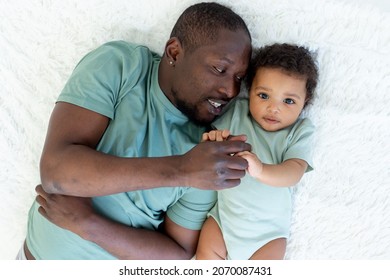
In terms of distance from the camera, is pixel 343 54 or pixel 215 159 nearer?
pixel 215 159

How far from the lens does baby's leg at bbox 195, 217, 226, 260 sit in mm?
1145

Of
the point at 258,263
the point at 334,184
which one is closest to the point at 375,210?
the point at 334,184

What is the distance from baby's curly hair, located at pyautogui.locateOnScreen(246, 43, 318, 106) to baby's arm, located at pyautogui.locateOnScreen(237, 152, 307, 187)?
0.19 m

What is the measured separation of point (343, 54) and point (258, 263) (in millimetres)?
575

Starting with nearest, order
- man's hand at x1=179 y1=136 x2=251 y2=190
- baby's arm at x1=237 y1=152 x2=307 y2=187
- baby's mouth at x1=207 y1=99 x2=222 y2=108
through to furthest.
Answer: man's hand at x1=179 y1=136 x2=251 y2=190
baby's arm at x1=237 y1=152 x2=307 y2=187
baby's mouth at x1=207 y1=99 x2=222 y2=108

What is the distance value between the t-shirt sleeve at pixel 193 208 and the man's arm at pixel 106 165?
0.25m

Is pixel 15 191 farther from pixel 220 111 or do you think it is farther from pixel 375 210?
pixel 375 210

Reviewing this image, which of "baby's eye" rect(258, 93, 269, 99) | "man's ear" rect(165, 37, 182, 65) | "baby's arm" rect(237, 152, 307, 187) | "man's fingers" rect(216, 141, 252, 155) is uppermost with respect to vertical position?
"man's ear" rect(165, 37, 182, 65)

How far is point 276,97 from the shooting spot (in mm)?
1062

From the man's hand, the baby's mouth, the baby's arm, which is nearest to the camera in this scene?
the man's hand

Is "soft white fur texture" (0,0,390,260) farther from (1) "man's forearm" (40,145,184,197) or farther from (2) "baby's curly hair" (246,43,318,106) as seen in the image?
(1) "man's forearm" (40,145,184,197)

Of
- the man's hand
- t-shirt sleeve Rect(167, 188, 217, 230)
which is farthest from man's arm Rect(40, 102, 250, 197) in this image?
t-shirt sleeve Rect(167, 188, 217, 230)

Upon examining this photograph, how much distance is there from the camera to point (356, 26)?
1.07 meters

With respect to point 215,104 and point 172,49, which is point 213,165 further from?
point 172,49
